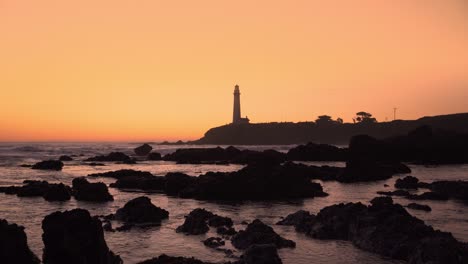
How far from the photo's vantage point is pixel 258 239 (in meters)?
21.8

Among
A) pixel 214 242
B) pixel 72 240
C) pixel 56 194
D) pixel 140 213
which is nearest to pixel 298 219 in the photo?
pixel 214 242

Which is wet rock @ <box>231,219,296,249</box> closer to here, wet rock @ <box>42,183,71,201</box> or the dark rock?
wet rock @ <box>42,183,71,201</box>

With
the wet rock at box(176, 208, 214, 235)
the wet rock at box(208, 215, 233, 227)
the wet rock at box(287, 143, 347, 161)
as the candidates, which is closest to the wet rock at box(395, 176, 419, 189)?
the wet rock at box(208, 215, 233, 227)

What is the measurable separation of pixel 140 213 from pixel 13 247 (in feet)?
42.8

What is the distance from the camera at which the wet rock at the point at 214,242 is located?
22.2m

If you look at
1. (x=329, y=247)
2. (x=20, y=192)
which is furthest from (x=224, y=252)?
(x=20, y=192)

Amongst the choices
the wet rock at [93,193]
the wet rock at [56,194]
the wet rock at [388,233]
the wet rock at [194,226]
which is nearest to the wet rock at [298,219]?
the wet rock at [388,233]

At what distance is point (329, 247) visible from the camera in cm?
2205

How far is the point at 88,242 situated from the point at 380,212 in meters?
15.1

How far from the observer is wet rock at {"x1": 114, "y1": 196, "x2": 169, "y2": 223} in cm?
2900

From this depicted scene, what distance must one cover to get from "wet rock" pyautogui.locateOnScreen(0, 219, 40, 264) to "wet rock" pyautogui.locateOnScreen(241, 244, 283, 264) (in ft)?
27.1

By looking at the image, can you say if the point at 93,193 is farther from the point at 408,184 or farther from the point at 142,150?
the point at 142,150

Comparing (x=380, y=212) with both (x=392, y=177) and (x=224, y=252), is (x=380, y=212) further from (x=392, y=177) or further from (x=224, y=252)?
(x=392, y=177)

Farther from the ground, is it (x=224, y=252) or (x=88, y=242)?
(x=88, y=242)
